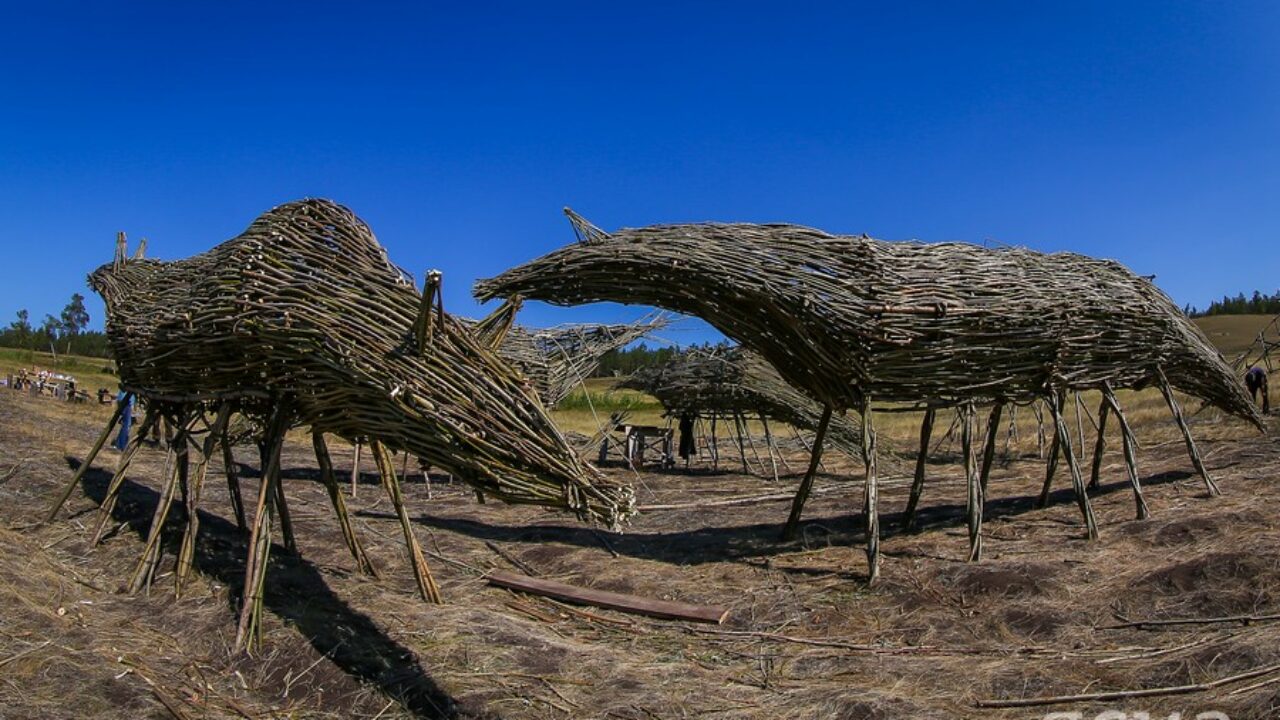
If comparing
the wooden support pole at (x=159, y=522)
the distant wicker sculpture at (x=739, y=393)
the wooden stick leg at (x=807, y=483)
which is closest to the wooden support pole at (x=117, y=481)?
the wooden support pole at (x=159, y=522)

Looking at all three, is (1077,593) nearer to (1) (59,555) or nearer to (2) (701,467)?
(1) (59,555)

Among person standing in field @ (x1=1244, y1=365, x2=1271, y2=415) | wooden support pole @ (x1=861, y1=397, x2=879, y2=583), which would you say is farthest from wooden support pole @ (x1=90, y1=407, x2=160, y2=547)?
person standing in field @ (x1=1244, y1=365, x2=1271, y2=415)

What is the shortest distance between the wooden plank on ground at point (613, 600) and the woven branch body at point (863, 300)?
2307mm

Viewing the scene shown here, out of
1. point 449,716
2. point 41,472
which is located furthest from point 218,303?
point 41,472

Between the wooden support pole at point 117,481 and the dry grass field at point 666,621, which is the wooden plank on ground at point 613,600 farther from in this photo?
the wooden support pole at point 117,481

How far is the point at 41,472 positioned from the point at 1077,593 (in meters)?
9.85

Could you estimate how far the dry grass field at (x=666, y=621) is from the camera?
4.72 meters

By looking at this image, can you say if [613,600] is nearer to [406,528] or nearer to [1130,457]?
[406,528]

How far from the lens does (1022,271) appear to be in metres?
8.16

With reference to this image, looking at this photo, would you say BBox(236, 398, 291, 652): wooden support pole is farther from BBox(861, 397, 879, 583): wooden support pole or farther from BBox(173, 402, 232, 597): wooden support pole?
BBox(861, 397, 879, 583): wooden support pole

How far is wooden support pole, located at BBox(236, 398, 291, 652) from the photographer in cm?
523

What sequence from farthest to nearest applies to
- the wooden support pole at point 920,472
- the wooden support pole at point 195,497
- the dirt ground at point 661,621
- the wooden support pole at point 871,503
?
the wooden support pole at point 920,472 → the wooden support pole at point 871,503 → the wooden support pole at point 195,497 → the dirt ground at point 661,621

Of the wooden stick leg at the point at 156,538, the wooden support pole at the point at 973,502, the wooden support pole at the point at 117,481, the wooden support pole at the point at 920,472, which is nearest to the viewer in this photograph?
the wooden stick leg at the point at 156,538

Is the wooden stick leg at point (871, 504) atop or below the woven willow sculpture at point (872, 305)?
below
